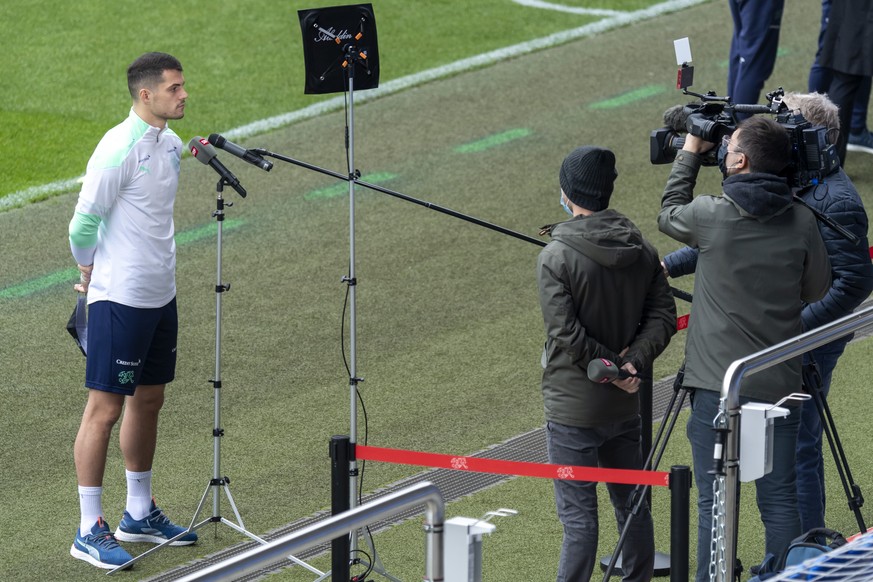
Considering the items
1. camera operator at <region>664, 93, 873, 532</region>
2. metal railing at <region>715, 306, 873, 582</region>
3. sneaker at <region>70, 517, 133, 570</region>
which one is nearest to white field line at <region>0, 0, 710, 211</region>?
sneaker at <region>70, 517, 133, 570</region>

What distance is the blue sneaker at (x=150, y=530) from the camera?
21.6 ft

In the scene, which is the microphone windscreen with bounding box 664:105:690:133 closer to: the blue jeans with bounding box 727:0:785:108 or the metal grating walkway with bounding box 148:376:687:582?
the metal grating walkway with bounding box 148:376:687:582

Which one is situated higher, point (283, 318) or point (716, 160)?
point (716, 160)

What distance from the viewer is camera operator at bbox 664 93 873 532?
5.75 meters

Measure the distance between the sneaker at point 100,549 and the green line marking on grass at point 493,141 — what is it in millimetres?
5949

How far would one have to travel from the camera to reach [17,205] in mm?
10750

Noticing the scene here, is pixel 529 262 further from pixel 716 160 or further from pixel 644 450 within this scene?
pixel 716 160

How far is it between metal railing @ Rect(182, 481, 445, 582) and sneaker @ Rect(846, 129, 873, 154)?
8.31 meters

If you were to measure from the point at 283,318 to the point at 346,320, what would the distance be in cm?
39

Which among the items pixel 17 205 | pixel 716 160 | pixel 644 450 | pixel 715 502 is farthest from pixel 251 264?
pixel 715 502

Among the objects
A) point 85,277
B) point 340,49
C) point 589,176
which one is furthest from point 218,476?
point 589,176

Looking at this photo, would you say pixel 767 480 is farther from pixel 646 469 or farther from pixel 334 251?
pixel 334 251

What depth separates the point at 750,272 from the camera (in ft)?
17.6

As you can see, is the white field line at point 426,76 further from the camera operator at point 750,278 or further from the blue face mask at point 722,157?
the camera operator at point 750,278
